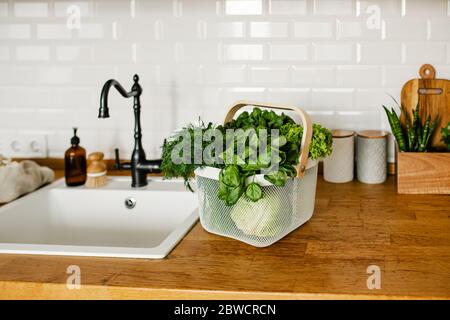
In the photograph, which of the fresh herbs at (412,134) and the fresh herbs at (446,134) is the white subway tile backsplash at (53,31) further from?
the fresh herbs at (446,134)

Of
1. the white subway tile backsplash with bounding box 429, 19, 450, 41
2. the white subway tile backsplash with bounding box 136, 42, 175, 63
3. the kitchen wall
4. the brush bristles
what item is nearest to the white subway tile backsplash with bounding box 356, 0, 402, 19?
the kitchen wall

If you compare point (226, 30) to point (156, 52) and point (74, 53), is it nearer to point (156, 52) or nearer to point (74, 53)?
point (156, 52)

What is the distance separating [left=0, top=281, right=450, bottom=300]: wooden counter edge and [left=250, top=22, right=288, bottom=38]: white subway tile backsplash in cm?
111

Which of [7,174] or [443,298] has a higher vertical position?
[7,174]

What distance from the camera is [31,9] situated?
7.44 ft

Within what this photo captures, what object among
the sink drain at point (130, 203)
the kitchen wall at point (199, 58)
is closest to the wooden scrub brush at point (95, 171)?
the sink drain at point (130, 203)

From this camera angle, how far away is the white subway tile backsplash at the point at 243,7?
2.14m

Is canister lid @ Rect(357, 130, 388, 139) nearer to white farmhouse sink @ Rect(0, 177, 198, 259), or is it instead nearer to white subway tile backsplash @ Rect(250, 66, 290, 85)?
white subway tile backsplash @ Rect(250, 66, 290, 85)

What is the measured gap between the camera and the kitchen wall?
211 centimetres

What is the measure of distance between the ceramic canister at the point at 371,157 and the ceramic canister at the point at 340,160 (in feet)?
0.09

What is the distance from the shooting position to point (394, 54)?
211cm

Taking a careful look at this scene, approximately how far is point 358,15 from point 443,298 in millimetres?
1133

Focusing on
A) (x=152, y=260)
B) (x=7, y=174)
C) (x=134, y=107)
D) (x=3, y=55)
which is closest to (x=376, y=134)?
(x=134, y=107)

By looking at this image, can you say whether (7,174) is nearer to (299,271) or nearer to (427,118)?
(299,271)
